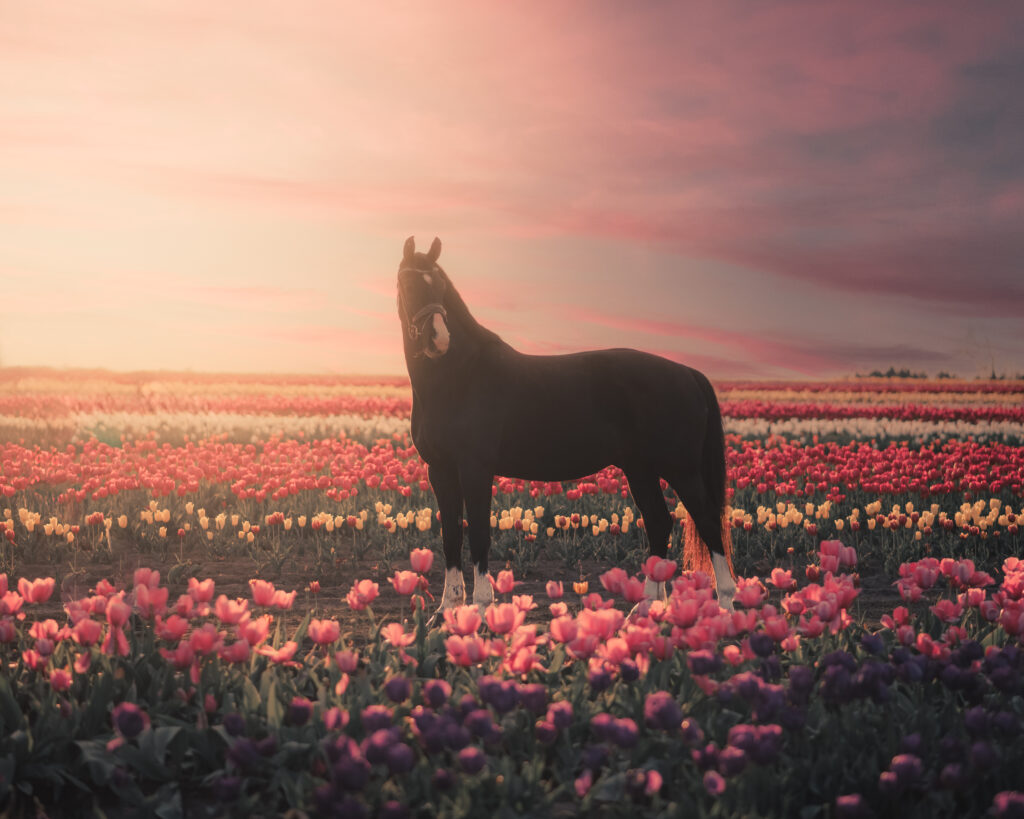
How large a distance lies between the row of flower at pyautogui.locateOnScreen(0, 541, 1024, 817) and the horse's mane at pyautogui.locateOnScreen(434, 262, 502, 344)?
7.49 feet

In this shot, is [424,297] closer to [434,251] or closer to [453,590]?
[434,251]

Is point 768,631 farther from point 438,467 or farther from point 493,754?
point 438,467

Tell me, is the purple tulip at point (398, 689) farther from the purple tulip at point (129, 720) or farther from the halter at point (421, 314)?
the halter at point (421, 314)

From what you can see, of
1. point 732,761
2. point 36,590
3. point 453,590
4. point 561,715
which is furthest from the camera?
point 453,590

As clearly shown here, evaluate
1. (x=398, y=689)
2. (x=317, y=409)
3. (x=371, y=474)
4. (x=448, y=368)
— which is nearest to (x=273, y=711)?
(x=398, y=689)

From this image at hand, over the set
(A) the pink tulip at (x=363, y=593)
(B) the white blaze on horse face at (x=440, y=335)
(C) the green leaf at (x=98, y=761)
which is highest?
(B) the white blaze on horse face at (x=440, y=335)

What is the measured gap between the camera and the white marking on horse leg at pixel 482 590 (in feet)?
20.4

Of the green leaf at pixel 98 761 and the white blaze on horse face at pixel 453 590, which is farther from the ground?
the white blaze on horse face at pixel 453 590

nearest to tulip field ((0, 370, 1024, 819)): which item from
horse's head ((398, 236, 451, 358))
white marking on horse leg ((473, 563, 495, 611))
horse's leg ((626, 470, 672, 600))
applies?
white marking on horse leg ((473, 563, 495, 611))

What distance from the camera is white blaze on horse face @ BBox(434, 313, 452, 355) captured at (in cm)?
627

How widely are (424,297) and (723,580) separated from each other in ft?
10.3

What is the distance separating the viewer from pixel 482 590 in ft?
20.5

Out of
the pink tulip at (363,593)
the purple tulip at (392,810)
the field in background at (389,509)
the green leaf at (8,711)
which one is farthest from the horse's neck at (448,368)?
the purple tulip at (392,810)

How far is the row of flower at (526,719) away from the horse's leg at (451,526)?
1.36 metres
